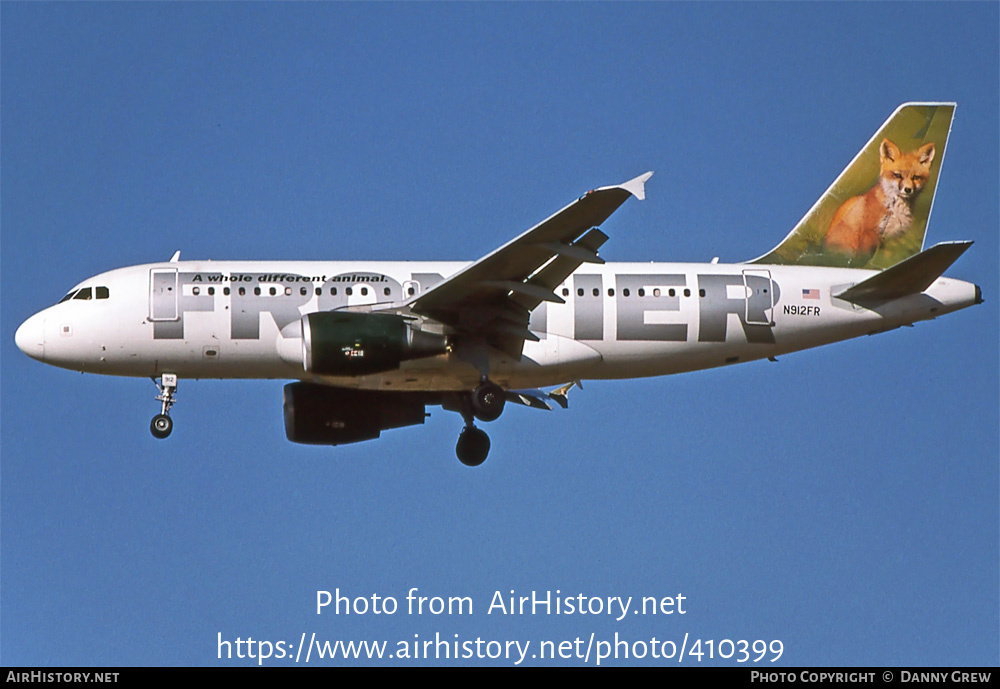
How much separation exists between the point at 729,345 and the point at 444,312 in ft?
22.6

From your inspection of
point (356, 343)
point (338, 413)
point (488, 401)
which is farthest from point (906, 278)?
point (338, 413)

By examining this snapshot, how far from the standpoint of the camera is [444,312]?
37.6m

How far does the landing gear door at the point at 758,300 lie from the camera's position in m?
39.9

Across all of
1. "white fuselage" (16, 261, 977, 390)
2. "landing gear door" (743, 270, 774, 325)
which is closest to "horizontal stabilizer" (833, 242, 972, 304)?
"white fuselage" (16, 261, 977, 390)

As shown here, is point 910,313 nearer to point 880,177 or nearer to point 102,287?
point 880,177

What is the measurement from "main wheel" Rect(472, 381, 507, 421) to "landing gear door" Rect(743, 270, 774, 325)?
244 inches

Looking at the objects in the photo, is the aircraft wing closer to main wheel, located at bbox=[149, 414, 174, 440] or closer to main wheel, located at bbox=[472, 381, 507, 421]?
main wheel, located at bbox=[472, 381, 507, 421]

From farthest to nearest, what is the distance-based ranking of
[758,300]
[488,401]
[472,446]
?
1. [472,446]
2. [758,300]
3. [488,401]

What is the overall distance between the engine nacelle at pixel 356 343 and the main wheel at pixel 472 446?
4.11 metres

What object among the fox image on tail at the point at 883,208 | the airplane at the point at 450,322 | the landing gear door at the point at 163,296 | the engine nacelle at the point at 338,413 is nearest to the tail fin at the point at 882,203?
the fox image on tail at the point at 883,208

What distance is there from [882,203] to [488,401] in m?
11.6

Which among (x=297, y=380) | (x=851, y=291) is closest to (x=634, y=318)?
(x=851, y=291)

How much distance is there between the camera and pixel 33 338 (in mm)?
39062

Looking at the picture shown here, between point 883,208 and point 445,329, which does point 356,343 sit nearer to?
point 445,329
